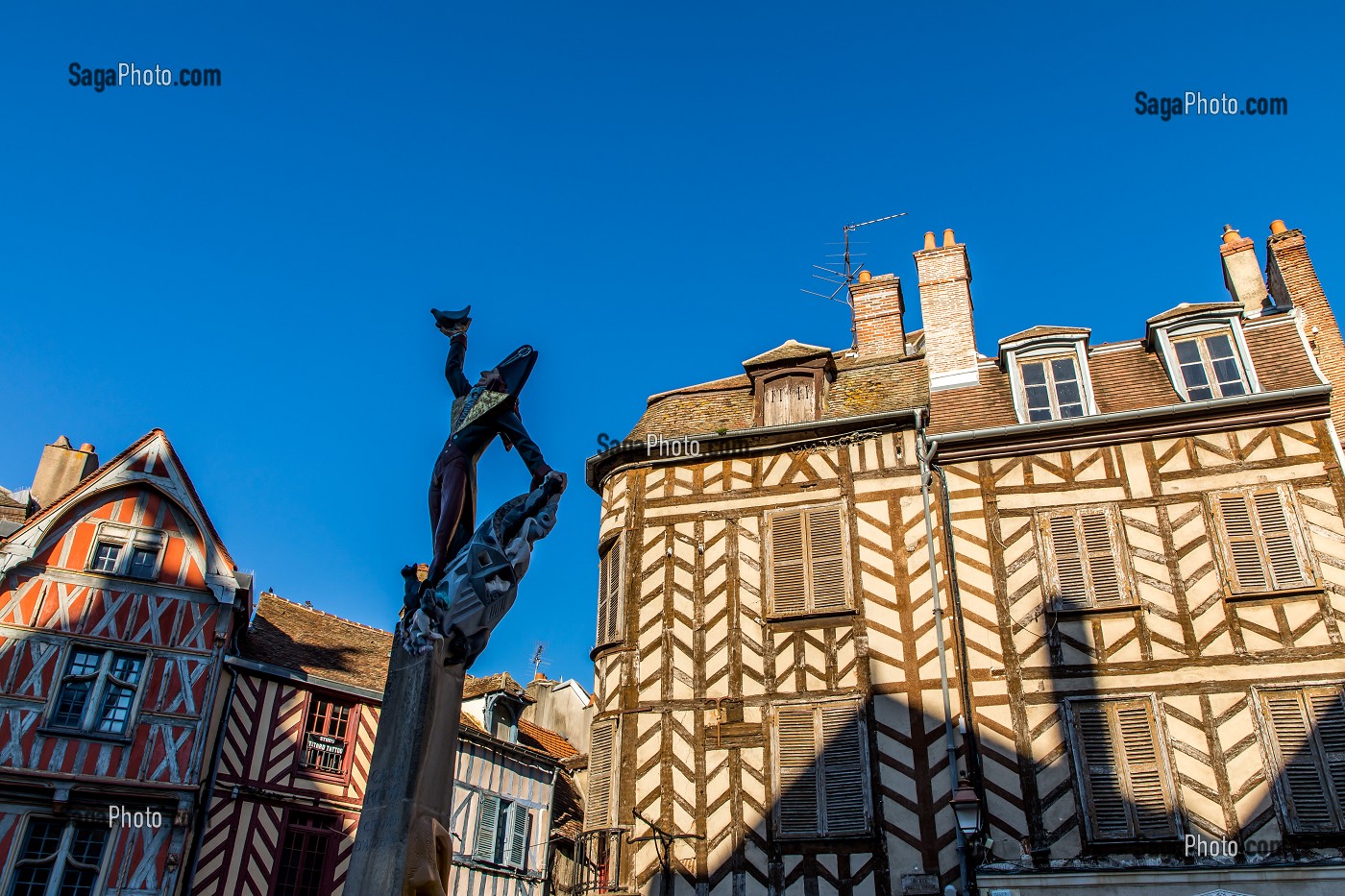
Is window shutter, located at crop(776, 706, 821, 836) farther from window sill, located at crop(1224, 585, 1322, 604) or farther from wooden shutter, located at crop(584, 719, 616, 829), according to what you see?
window sill, located at crop(1224, 585, 1322, 604)

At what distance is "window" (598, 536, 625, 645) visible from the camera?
16795 mm

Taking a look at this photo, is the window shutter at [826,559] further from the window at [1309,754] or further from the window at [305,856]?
the window at [305,856]

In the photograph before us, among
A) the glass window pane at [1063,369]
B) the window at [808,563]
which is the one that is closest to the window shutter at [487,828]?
the window at [808,563]

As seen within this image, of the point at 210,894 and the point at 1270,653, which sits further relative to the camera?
the point at 210,894

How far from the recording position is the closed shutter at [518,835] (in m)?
23.0

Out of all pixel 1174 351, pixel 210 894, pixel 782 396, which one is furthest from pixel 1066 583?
pixel 210 894

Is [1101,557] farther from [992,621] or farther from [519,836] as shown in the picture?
[519,836]

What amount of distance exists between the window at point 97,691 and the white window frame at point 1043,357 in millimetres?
15514

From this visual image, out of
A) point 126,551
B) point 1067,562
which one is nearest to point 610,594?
point 1067,562

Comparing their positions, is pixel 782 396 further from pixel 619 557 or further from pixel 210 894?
pixel 210 894

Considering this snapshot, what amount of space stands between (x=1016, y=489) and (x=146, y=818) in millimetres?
14880

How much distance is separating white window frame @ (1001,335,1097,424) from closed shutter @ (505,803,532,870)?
1398 cm

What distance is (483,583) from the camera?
23.6ft

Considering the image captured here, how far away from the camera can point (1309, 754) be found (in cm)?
1312
